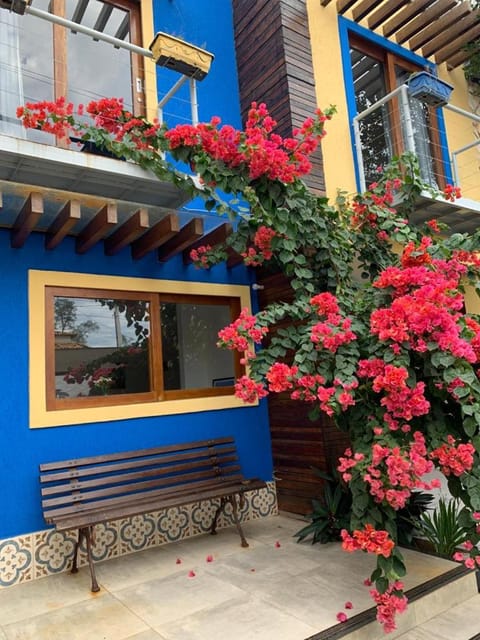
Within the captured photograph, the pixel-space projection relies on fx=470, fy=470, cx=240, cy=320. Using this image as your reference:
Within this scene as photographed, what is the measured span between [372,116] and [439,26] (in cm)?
151

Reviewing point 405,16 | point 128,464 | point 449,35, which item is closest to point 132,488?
point 128,464

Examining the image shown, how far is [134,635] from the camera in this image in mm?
2705

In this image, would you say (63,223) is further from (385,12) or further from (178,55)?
(385,12)

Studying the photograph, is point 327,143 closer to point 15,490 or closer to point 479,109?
point 479,109

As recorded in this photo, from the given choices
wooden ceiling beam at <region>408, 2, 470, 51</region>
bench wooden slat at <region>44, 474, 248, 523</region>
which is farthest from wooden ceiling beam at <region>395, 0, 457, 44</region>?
bench wooden slat at <region>44, 474, 248, 523</region>

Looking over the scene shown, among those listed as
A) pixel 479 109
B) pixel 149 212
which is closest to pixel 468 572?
pixel 149 212

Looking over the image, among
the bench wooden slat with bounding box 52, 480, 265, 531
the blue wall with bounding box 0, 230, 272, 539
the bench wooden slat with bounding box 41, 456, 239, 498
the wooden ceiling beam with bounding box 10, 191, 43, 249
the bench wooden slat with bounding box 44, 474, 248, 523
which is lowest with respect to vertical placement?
the bench wooden slat with bounding box 52, 480, 265, 531

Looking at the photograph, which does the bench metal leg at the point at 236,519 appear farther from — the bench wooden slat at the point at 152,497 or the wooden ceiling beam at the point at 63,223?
the wooden ceiling beam at the point at 63,223

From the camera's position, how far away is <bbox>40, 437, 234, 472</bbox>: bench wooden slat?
3.79m

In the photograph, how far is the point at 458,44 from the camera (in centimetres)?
667

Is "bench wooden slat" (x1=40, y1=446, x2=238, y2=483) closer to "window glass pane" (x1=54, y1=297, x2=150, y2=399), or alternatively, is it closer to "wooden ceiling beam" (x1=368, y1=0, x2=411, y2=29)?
"window glass pane" (x1=54, y1=297, x2=150, y2=399)

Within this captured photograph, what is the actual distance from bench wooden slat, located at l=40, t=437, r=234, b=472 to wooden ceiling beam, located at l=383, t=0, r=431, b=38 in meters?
5.75

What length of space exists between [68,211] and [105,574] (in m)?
2.81

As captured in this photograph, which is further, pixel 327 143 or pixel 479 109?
pixel 479 109
